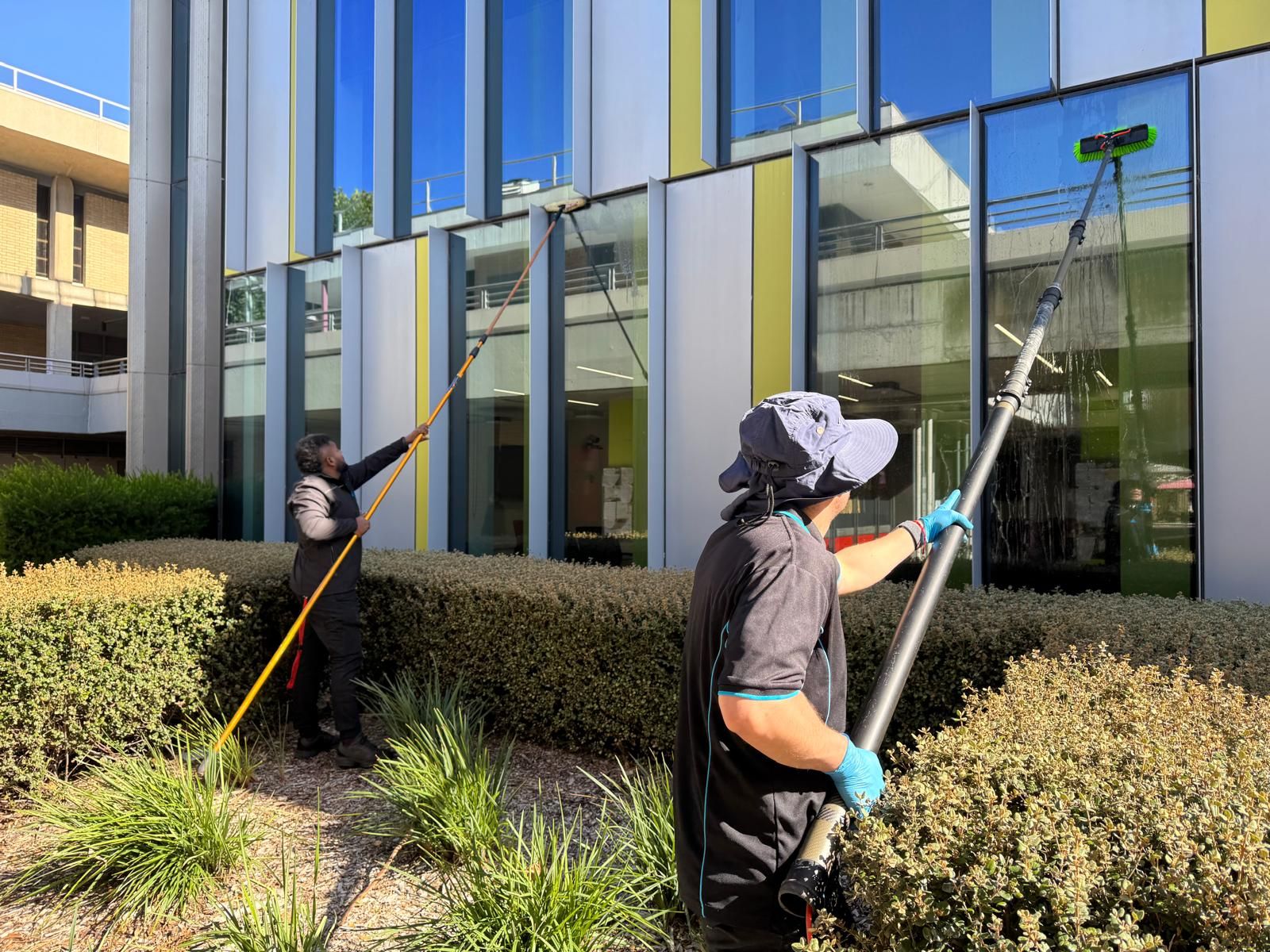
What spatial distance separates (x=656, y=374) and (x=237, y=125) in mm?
8209

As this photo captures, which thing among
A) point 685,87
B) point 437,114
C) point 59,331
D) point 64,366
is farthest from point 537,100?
point 59,331

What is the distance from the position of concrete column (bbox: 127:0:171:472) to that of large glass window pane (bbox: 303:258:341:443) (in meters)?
4.11

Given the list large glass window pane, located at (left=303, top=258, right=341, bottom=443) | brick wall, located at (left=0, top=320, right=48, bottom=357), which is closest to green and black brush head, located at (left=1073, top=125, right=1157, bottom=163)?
large glass window pane, located at (left=303, top=258, right=341, bottom=443)

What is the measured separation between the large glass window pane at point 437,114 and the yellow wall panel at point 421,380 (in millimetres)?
496

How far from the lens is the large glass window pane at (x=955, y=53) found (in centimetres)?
734

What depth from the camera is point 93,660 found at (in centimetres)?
565

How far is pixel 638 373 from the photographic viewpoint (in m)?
9.43

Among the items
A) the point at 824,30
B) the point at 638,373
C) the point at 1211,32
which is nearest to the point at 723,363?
the point at 638,373

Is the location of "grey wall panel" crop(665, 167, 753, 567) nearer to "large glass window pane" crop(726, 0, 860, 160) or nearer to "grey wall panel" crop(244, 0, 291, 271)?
"large glass window pane" crop(726, 0, 860, 160)

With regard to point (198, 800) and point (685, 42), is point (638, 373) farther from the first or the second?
point (198, 800)

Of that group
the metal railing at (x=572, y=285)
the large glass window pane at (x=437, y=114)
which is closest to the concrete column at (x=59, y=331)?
the large glass window pane at (x=437, y=114)

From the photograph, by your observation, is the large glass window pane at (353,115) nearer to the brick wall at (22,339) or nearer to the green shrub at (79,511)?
the green shrub at (79,511)

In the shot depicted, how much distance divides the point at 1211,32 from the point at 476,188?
23.0ft

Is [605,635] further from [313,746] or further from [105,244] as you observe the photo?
[105,244]
